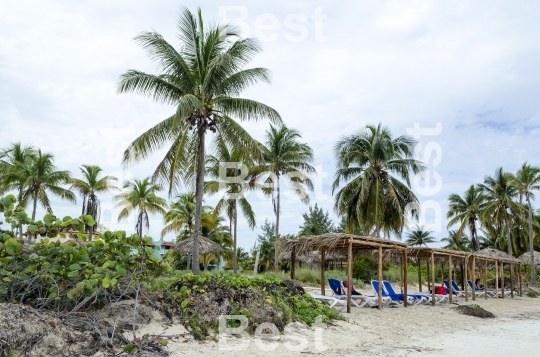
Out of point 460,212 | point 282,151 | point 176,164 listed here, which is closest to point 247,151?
point 176,164

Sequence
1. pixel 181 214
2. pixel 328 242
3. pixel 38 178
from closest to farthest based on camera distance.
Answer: pixel 328 242 < pixel 38 178 < pixel 181 214

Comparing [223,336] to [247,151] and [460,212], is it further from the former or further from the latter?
[460,212]

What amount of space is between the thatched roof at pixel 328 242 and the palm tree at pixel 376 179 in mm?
8273

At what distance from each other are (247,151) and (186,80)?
294cm

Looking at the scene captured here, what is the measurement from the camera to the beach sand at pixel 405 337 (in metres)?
7.26

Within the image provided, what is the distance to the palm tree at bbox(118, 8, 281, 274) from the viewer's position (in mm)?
13742

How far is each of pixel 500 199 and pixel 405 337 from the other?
28.0 m

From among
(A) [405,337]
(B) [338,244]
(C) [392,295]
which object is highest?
(B) [338,244]

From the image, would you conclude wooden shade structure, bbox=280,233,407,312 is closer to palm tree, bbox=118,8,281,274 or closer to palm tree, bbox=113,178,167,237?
palm tree, bbox=118,8,281,274

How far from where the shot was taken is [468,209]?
3622cm

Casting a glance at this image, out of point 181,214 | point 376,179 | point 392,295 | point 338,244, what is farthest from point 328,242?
point 181,214

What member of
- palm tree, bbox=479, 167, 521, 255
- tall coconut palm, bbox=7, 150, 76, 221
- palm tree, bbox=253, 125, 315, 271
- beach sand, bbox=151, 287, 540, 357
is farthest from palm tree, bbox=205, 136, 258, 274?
palm tree, bbox=479, 167, 521, 255

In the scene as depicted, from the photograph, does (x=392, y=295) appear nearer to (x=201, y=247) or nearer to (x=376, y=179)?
(x=376, y=179)

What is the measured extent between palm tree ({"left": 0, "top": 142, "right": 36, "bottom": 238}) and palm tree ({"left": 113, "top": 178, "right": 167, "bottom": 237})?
20.4ft
